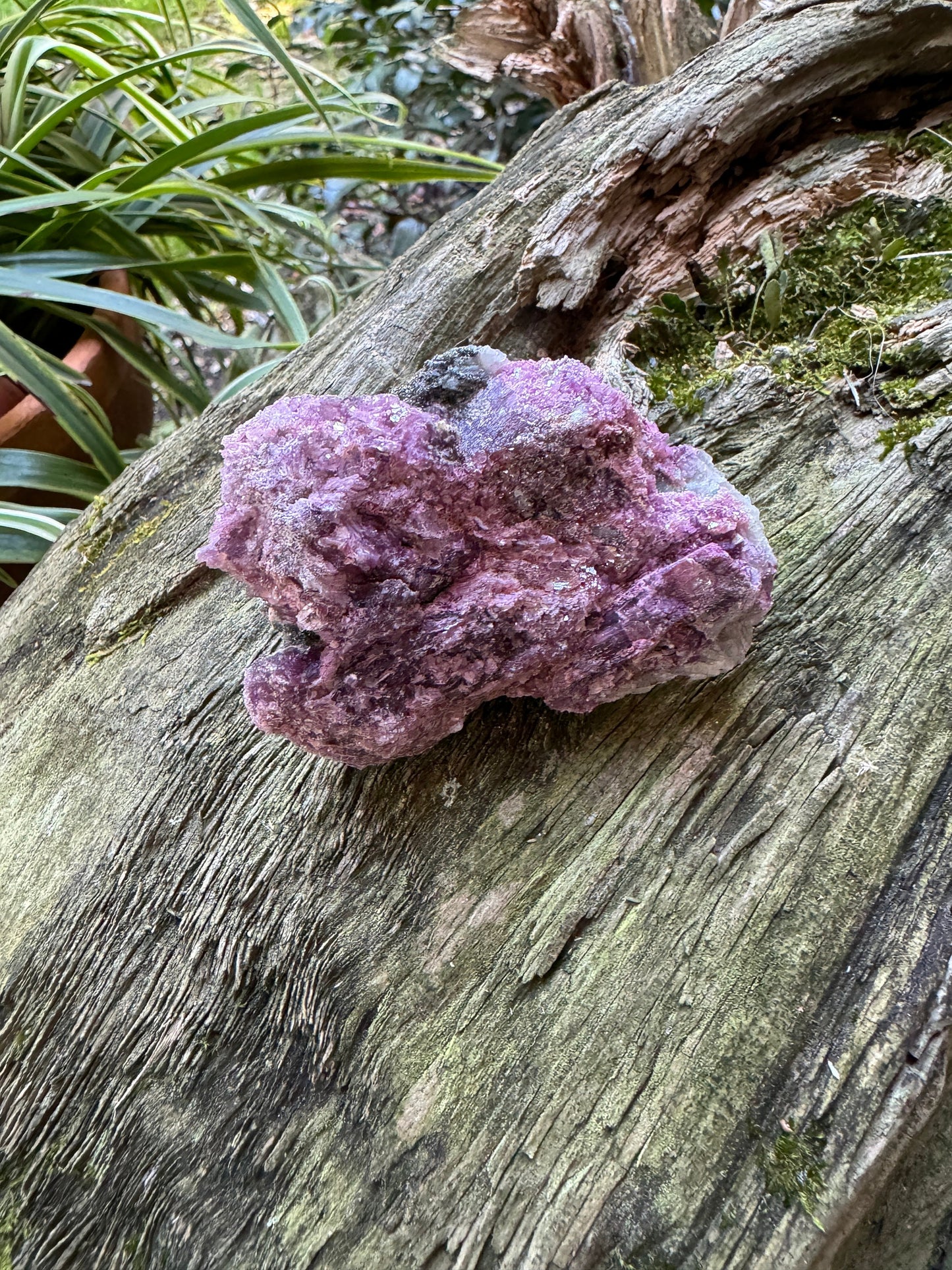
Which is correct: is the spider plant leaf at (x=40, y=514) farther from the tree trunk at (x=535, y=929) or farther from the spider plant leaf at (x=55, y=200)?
the spider plant leaf at (x=55, y=200)

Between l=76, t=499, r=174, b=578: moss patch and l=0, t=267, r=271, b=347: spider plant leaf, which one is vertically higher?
l=0, t=267, r=271, b=347: spider plant leaf

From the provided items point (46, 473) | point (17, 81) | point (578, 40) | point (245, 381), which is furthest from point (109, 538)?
point (578, 40)

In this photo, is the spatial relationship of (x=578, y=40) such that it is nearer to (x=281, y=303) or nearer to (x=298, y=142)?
(x=298, y=142)

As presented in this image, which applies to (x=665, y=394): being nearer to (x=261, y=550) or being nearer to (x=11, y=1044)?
(x=261, y=550)

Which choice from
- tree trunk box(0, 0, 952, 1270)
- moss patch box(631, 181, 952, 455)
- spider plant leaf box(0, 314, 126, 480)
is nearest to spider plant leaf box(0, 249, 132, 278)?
spider plant leaf box(0, 314, 126, 480)

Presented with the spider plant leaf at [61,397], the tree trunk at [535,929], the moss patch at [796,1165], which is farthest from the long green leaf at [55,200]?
the moss patch at [796,1165]

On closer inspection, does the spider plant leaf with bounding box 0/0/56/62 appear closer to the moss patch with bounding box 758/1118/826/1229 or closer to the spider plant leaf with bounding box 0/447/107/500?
the spider plant leaf with bounding box 0/447/107/500

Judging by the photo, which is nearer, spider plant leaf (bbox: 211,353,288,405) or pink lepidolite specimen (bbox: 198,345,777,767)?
pink lepidolite specimen (bbox: 198,345,777,767)

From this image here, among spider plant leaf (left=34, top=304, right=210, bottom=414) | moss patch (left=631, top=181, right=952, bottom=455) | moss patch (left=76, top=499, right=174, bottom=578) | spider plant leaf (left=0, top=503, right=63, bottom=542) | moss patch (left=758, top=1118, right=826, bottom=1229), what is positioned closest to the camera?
moss patch (left=758, top=1118, right=826, bottom=1229)

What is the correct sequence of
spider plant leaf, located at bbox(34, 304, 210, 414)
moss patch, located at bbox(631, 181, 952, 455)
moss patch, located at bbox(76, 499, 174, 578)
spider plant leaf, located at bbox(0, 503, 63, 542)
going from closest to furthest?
1. moss patch, located at bbox(631, 181, 952, 455)
2. moss patch, located at bbox(76, 499, 174, 578)
3. spider plant leaf, located at bbox(0, 503, 63, 542)
4. spider plant leaf, located at bbox(34, 304, 210, 414)
